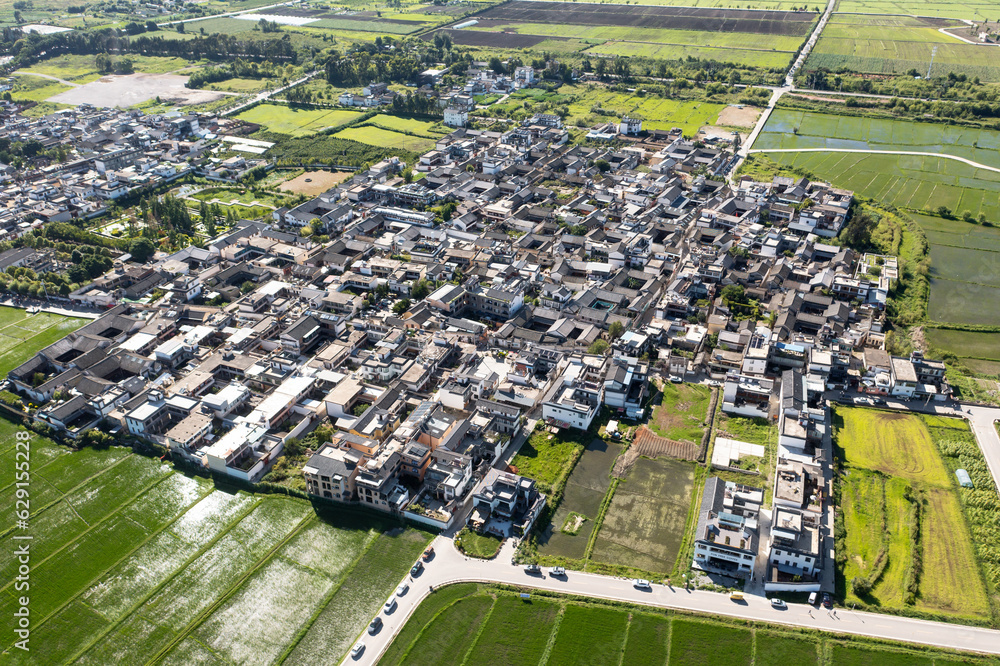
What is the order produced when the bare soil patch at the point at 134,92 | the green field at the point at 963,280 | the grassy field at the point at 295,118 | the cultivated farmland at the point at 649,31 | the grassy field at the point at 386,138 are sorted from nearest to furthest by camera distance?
the green field at the point at 963,280, the grassy field at the point at 386,138, the grassy field at the point at 295,118, the bare soil patch at the point at 134,92, the cultivated farmland at the point at 649,31

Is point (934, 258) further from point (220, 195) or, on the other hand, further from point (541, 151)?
point (220, 195)

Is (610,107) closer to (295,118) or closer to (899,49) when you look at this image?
(295,118)

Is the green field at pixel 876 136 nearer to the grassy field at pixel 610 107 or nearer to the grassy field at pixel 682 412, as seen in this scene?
the grassy field at pixel 610 107

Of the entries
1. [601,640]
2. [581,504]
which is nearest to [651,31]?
[581,504]

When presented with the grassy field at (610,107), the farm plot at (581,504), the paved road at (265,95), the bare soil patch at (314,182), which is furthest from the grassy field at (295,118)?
the farm plot at (581,504)

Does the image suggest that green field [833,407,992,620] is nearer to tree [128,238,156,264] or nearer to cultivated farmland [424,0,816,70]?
tree [128,238,156,264]
